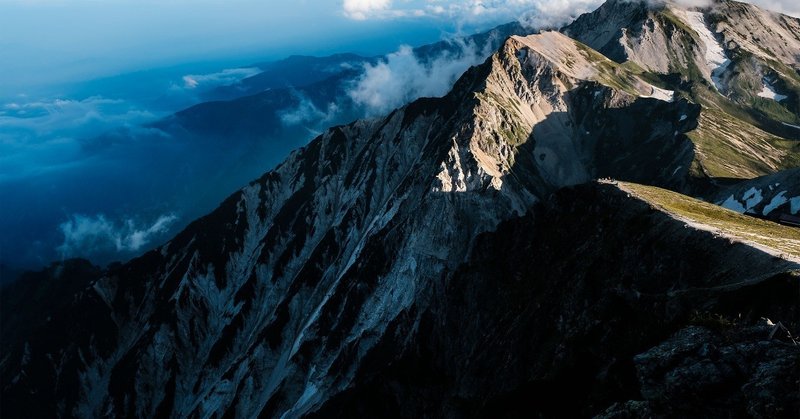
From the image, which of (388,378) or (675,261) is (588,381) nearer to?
(675,261)

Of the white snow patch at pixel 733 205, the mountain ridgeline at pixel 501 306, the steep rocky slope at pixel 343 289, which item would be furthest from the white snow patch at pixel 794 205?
the steep rocky slope at pixel 343 289

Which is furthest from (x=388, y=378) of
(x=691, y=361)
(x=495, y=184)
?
(x=691, y=361)

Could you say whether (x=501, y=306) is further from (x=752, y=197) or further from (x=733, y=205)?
(x=752, y=197)

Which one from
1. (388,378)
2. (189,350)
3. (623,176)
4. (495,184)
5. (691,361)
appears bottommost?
(189,350)

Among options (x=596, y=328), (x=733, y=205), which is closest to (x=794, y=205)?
(x=733, y=205)

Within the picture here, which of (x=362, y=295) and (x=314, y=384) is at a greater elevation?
(x=362, y=295)
